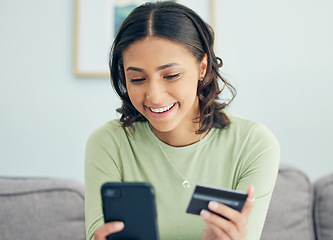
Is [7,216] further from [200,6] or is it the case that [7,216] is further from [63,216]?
[200,6]

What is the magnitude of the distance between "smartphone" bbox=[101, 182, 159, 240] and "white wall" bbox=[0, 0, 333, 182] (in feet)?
3.56

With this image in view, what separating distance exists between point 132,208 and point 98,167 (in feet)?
1.29

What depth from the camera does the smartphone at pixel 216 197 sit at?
2.91ft

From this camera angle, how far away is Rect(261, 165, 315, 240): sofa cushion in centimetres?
147

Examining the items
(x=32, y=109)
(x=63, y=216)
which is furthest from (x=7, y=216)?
(x=32, y=109)

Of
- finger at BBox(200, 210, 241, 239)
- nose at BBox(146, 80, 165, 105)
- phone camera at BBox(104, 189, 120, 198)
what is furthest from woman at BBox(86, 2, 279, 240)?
phone camera at BBox(104, 189, 120, 198)

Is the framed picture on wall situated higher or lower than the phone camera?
higher

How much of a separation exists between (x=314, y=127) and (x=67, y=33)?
4.32 ft

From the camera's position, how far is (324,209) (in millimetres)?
1503

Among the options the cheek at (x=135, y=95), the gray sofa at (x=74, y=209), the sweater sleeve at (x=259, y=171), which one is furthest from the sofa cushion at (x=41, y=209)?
the sweater sleeve at (x=259, y=171)

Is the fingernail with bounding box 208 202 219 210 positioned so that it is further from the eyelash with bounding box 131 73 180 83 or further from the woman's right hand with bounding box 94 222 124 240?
the eyelash with bounding box 131 73 180 83

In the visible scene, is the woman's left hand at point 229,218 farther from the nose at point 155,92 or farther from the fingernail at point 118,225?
the nose at point 155,92

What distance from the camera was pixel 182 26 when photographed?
1141 millimetres

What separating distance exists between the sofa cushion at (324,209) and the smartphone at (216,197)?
73 centimetres
